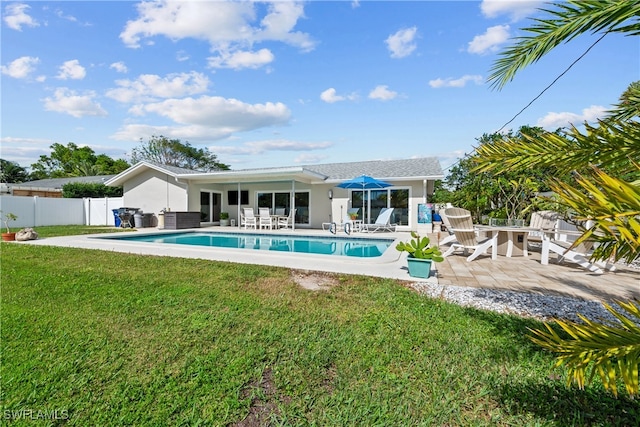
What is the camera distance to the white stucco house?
15.1 meters

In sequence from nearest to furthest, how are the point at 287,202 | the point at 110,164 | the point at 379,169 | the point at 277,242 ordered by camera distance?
the point at 277,242, the point at 379,169, the point at 287,202, the point at 110,164

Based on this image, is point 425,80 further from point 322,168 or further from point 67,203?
point 67,203

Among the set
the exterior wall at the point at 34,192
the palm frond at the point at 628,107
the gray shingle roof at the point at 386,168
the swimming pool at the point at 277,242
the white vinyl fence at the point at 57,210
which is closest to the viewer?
the palm frond at the point at 628,107

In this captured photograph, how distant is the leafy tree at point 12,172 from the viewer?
4088 centimetres

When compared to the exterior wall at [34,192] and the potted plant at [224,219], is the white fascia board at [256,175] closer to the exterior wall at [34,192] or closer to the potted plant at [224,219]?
the potted plant at [224,219]

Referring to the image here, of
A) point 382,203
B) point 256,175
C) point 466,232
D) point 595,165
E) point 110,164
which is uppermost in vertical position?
point 110,164

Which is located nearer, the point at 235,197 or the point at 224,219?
the point at 224,219

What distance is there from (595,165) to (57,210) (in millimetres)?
24686

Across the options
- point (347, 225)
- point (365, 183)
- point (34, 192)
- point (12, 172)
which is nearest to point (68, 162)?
point (12, 172)

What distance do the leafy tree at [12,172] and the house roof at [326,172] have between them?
38537 millimetres

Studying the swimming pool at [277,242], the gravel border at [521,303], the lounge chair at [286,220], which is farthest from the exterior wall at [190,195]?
the gravel border at [521,303]

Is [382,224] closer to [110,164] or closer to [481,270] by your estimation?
[481,270]

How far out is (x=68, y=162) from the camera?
45.1m

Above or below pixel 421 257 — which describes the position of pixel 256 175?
above
